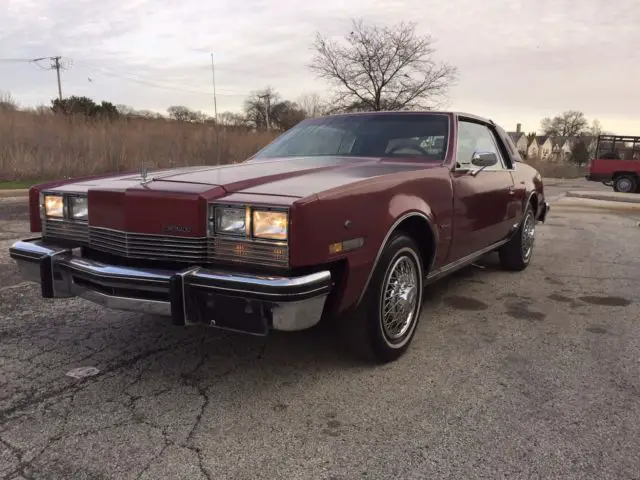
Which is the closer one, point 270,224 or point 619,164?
point 270,224

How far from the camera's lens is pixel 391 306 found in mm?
3215

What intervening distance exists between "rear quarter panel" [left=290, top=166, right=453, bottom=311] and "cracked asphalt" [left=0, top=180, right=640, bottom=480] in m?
0.62

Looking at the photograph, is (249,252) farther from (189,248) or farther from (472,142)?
(472,142)

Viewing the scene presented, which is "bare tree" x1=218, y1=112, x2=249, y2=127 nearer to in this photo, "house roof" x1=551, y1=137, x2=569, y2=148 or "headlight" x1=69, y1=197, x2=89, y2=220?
"headlight" x1=69, y1=197, x2=89, y2=220

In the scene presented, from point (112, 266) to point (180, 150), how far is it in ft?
61.8

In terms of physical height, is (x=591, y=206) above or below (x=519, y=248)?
below

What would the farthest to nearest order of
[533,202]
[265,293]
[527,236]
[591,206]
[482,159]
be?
[591,206], [533,202], [527,236], [482,159], [265,293]

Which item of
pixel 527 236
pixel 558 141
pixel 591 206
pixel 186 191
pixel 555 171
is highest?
pixel 558 141

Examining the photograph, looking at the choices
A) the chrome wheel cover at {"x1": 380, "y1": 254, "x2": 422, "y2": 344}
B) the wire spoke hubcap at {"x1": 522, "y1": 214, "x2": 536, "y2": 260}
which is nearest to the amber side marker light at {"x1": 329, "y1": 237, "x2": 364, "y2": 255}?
the chrome wheel cover at {"x1": 380, "y1": 254, "x2": 422, "y2": 344}

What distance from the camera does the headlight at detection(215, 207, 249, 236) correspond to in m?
2.61

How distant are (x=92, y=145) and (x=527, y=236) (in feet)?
51.9

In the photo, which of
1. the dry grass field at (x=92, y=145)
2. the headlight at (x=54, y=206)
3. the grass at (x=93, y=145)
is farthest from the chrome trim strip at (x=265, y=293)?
the dry grass field at (x=92, y=145)

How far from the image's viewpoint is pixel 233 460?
2.26 meters

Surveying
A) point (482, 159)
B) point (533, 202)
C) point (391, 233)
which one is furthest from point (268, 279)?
point (533, 202)
